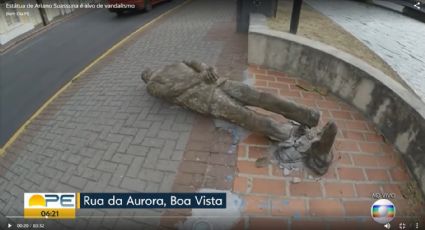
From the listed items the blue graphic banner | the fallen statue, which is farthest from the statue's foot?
the blue graphic banner

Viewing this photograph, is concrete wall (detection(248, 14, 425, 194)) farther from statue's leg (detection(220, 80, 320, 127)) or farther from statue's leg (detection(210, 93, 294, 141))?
statue's leg (detection(210, 93, 294, 141))

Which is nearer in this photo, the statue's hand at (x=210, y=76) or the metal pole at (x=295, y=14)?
the statue's hand at (x=210, y=76)

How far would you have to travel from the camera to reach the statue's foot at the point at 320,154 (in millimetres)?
2750

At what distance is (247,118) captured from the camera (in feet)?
10.4

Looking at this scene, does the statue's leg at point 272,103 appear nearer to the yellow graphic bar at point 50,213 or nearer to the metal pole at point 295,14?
the yellow graphic bar at point 50,213

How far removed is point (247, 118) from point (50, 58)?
6.85 metres

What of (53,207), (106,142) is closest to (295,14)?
(106,142)

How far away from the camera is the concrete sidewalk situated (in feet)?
9.55

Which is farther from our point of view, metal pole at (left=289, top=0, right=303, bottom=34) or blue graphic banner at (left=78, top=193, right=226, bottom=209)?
metal pole at (left=289, top=0, right=303, bottom=34)

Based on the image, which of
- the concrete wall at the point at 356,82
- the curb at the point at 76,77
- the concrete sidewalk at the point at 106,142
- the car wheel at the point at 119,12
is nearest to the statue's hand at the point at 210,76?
the concrete sidewalk at the point at 106,142

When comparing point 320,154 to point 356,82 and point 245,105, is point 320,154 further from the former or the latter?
point 356,82

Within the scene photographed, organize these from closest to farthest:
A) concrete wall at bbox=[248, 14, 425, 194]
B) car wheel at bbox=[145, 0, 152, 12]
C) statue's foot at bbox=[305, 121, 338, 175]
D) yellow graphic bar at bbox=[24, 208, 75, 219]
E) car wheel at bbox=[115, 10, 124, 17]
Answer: yellow graphic bar at bbox=[24, 208, 75, 219], statue's foot at bbox=[305, 121, 338, 175], concrete wall at bbox=[248, 14, 425, 194], car wheel at bbox=[145, 0, 152, 12], car wheel at bbox=[115, 10, 124, 17]

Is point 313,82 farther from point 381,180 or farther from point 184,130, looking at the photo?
point 184,130

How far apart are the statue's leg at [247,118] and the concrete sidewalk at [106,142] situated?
0.59m
